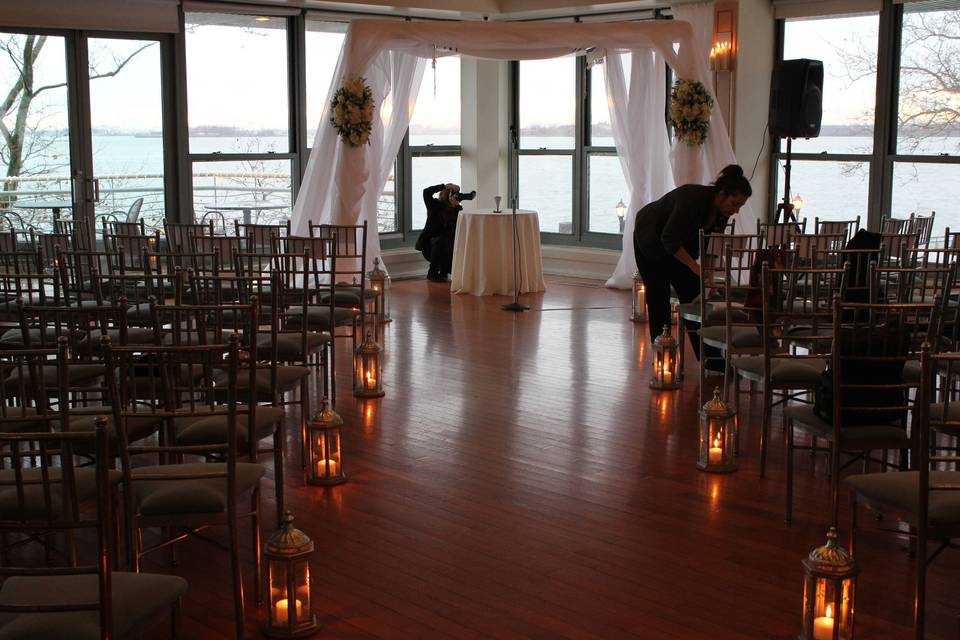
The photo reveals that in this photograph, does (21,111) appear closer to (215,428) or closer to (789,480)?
(215,428)

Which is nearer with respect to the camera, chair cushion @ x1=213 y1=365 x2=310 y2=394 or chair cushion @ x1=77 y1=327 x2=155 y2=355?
chair cushion @ x1=213 y1=365 x2=310 y2=394

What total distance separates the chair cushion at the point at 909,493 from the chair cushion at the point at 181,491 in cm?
187

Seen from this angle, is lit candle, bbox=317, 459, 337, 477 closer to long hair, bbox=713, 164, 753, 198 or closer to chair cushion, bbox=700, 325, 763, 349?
chair cushion, bbox=700, 325, 763, 349

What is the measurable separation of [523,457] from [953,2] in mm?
6963

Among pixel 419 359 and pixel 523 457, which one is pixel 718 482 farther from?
pixel 419 359

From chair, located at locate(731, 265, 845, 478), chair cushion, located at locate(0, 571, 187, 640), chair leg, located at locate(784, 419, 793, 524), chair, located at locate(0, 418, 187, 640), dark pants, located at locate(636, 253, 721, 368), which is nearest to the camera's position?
chair, located at locate(0, 418, 187, 640)

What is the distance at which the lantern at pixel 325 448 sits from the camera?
16.1 ft

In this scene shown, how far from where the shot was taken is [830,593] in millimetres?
3244

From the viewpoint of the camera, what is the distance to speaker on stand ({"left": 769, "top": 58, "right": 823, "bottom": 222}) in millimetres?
9836

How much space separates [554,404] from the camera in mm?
6473

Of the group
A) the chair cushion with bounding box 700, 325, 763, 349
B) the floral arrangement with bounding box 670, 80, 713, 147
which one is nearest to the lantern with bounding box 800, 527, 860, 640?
the chair cushion with bounding box 700, 325, 763, 349

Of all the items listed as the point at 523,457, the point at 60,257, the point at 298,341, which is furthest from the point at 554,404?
the point at 60,257

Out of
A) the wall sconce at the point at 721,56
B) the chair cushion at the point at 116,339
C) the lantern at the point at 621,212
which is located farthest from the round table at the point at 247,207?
the chair cushion at the point at 116,339

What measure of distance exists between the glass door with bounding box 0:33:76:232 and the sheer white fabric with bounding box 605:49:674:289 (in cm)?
529
